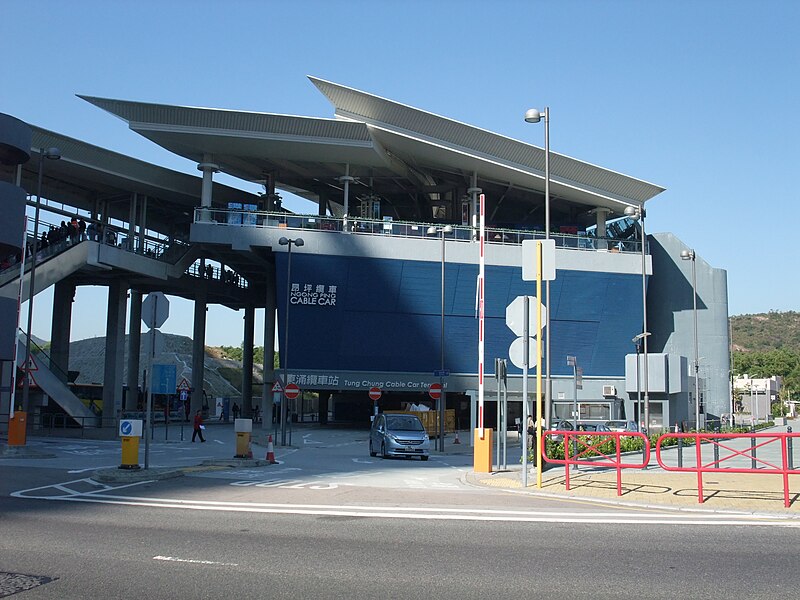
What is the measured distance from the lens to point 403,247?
172 feet

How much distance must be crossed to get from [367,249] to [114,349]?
17.9m

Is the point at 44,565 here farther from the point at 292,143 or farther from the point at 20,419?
the point at 292,143

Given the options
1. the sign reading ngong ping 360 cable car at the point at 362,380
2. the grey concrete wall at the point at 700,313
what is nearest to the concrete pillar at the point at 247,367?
the sign reading ngong ping 360 cable car at the point at 362,380

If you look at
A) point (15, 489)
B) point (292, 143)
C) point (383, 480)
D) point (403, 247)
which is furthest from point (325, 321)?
point (15, 489)

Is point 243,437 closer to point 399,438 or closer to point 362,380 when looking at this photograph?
point 399,438

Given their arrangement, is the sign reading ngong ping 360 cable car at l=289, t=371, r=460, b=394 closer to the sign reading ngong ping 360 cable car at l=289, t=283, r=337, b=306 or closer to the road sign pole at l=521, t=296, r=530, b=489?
the sign reading ngong ping 360 cable car at l=289, t=283, r=337, b=306

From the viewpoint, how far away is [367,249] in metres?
52.0

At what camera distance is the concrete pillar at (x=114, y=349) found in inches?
2072

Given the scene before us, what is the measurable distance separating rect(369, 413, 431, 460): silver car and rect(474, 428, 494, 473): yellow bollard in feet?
22.5

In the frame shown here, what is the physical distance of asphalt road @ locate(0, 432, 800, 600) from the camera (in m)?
7.58

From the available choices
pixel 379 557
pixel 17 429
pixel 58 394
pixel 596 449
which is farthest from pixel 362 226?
pixel 379 557

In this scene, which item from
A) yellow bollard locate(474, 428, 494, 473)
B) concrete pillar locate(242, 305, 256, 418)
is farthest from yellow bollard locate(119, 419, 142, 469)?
concrete pillar locate(242, 305, 256, 418)

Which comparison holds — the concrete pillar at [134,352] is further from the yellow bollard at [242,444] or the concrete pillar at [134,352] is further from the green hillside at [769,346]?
the green hillside at [769,346]

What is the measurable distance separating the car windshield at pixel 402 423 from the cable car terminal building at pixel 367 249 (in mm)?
18557
